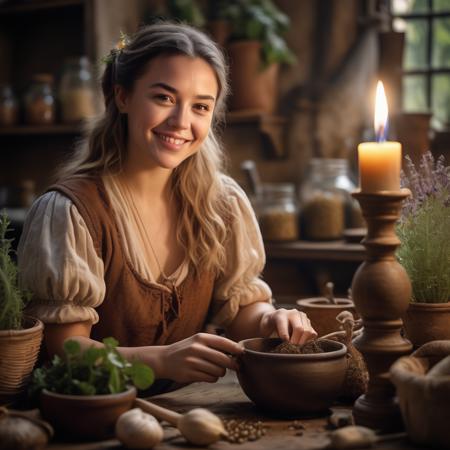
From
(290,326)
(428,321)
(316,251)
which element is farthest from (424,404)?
(316,251)

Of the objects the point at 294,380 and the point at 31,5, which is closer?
the point at 294,380

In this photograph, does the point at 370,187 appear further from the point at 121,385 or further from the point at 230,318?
the point at 230,318

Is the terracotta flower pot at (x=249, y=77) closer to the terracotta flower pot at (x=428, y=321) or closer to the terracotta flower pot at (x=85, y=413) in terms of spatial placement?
the terracotta flower pot at (x=428, y=321)

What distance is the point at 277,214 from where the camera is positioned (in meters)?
3.09

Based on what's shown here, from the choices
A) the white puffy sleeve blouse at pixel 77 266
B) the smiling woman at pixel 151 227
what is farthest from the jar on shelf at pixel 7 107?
the white puffy sleeve blouse at pixel 77 266

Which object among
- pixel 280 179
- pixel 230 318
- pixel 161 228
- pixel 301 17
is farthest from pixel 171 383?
pixel 301 17

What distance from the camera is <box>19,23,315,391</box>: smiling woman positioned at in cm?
156

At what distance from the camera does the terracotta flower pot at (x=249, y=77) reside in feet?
10.9

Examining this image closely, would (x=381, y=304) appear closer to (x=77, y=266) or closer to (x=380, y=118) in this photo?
(x=380, y=118)

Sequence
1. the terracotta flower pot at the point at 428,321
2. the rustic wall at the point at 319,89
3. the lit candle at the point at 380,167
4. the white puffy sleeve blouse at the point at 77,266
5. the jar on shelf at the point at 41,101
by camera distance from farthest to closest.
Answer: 1. the jar on shelf at the point at 41,101
2. the rustic wall at the point at 319,89
3. the white puffy sleeve blouse at the point at 77,266
4. the terracotta flower pot at the point at 428,321
5. the lit candle at the point at 380,167

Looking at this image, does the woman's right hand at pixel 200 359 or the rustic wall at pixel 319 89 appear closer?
the woman's right hand at pixel 200 359

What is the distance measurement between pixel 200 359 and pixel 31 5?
2713 millimetres

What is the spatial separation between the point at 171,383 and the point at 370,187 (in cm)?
84

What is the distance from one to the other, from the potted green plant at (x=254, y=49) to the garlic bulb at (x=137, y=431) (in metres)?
2.38
